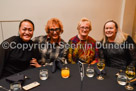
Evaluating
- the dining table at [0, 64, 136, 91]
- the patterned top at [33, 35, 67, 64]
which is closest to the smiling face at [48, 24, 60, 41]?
the patterned top at [33, 35, 67, 64]

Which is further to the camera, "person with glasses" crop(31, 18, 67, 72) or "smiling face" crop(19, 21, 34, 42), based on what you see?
"person with glasses" crop(31, 18, 67, 72)

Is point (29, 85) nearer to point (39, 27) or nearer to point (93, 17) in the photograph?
point (39, 27)

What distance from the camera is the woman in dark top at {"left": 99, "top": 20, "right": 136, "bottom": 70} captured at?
2.04m

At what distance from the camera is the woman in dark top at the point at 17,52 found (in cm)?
162

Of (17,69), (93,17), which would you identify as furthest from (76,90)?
(93,17)

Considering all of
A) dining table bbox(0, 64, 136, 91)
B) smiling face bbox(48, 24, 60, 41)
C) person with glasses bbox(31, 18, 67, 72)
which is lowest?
dining table bbox(0, 64, 136, 91)

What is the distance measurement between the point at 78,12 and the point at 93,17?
16.8 inches

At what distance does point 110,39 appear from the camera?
219 cm

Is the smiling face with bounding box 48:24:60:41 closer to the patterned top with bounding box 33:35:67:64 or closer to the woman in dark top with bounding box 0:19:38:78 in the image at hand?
the patterned top with bounding box 33:35:67:64

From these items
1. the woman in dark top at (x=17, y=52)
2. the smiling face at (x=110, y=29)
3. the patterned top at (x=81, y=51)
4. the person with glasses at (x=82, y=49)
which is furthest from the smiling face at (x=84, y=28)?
the woman in dark top at (x=17, y=52)

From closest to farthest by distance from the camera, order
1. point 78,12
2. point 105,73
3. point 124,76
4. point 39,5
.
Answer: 1. point 124,76
2. point 105,73
3. point 39,5
4. point 78,12

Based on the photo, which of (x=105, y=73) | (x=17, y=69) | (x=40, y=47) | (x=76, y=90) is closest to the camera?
(x=76, y=90)

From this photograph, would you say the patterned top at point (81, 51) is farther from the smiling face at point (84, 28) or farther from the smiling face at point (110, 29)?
the smiling face at point (110, 29)

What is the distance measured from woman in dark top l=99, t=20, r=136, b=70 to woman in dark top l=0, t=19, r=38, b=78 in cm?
121
